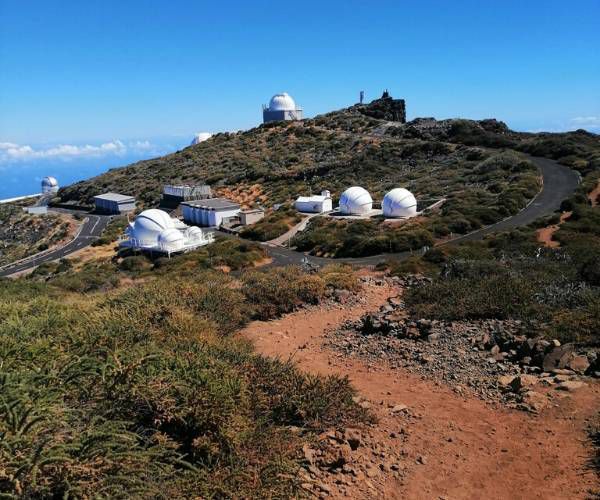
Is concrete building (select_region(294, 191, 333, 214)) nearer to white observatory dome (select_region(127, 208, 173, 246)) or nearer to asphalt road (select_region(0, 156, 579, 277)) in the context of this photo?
asphalt road (select_region(0, 156, 579, 277))

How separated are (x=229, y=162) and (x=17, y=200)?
4222cm

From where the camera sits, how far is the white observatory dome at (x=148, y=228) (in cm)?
3819

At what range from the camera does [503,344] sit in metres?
9.41

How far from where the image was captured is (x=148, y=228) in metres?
38.2

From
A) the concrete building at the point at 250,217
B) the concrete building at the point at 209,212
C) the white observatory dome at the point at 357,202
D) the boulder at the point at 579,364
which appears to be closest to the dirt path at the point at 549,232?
the white observatory dome at the point at 357,202

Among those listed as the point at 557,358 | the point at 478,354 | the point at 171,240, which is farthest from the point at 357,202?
the point at 557,358

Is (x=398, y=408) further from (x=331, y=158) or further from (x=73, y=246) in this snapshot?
(x=331, y=158)

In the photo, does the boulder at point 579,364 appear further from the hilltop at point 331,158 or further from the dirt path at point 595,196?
the hilltop at point 331,158

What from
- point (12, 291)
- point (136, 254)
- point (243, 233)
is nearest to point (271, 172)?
point (243, 233)

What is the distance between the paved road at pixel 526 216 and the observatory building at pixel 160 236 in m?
7.04

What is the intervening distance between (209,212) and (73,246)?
13181 mm

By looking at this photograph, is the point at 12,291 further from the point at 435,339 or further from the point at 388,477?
the point at 388,477

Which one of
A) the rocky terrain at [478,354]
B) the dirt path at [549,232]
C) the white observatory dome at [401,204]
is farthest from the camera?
the white observatory dome at [401,204]

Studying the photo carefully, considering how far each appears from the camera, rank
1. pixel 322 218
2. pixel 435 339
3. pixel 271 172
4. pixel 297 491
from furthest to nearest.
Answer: pixel 271 172 → pixel 322 218 → pixel 435 339 → pixel 297 491
